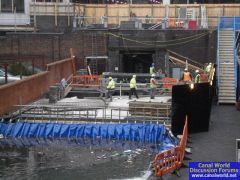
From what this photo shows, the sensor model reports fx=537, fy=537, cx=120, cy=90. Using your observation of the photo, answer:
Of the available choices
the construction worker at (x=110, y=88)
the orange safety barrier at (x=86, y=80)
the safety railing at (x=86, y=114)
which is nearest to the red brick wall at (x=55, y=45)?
the orange safety barrier at (x=86, y=80)

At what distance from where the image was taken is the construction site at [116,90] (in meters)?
24.5

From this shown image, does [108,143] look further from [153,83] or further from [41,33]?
[41,33]

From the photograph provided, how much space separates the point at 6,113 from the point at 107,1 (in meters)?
29.7

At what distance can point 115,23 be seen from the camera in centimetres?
4928

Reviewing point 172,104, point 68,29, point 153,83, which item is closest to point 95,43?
point 68,29

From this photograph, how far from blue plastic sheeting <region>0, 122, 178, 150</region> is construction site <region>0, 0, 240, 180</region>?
0.05 meters

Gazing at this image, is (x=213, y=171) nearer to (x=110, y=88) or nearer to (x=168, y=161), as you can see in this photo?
(x=168, y=161)

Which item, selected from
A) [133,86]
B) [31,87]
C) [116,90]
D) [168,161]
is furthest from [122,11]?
[168,161]

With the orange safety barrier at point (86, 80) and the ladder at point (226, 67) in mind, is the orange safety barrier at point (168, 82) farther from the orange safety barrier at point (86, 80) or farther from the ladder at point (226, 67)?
the orange safety barrier at point (86, 80)

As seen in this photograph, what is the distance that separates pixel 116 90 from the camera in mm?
38281

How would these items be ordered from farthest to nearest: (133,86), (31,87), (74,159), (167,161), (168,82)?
1. (168,82)
2. (133,86)
3. (31,87)
4. (74,159)
5. (167,161)

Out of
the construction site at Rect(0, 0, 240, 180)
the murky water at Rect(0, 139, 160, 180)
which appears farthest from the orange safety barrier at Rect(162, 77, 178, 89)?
the murky water at Rect(0, 139, 160, 180)

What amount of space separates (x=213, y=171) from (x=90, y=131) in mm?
16504

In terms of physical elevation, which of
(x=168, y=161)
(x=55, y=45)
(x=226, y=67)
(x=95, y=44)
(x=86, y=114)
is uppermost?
A: (x=95, y=44)
